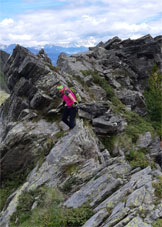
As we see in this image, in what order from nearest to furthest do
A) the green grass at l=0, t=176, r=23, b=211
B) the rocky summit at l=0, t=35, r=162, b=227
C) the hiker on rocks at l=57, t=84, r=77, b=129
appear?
1. the rocky summit at l=0, t=35, r=162, b=227
2. the green grass at l=0, t=176, r=23, b=211
3. the hiker on rocks at l=57, t=84, r=77, b=129

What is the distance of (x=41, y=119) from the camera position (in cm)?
2266

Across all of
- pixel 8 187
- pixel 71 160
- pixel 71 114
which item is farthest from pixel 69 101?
pixel 8 187

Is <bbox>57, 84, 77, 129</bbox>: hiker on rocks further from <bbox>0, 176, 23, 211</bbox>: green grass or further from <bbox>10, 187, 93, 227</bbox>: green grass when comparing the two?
<bbox>0, 176, 23, 211</bbox>: green grass

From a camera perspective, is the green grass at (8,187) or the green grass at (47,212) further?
the green grass at (8,187)

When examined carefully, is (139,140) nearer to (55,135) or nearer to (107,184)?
(55,135)

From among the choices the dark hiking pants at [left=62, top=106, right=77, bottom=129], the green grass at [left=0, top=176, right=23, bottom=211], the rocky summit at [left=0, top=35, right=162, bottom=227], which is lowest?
the green grass at [left=0, top=176, right=23, bottom=211]

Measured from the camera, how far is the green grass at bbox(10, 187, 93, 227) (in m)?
11.5

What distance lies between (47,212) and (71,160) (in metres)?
4.89

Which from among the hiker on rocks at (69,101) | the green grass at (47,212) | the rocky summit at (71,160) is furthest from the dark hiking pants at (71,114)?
the green grass at (47,212)

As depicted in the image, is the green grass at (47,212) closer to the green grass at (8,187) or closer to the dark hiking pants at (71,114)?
the green grass at (8,187)

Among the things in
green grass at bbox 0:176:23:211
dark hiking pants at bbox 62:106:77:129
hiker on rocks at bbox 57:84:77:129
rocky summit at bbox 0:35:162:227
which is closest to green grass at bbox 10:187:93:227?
rocky summit at bbox 0:35:162:227

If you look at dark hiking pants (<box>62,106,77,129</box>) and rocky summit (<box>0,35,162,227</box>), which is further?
dark hiking pants (<box>62,106,77,129</box>)

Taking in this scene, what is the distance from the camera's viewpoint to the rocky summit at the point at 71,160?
37.8ft

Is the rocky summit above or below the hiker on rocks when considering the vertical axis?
below
